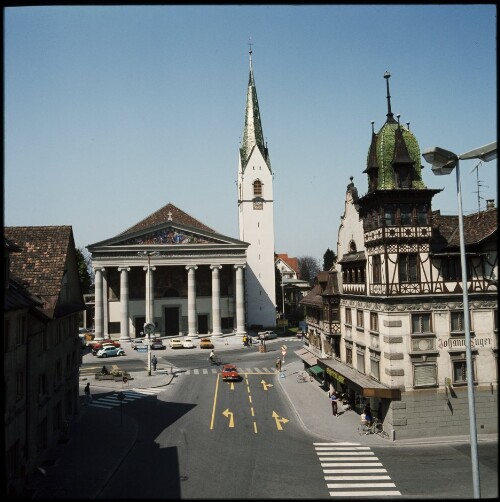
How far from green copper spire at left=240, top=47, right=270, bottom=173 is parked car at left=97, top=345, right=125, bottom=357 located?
46.7 metres

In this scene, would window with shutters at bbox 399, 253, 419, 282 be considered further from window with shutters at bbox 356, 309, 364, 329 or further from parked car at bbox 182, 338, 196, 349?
parked car at bbox 182, 338, 196, 349

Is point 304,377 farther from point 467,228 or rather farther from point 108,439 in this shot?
point 108,439

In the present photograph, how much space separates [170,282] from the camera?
88938 millimetres

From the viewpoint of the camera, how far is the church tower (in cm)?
9775

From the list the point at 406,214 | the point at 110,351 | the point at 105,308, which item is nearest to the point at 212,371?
the point at 110,351

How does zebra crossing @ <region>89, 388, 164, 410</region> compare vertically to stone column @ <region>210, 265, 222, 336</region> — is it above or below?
below

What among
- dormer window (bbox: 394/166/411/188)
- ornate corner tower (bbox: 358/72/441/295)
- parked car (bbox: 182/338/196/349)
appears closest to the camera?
ornate corner tower (bbox: 358/72/441/295)

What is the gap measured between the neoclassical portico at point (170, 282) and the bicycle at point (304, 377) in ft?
111

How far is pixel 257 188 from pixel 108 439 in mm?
74357

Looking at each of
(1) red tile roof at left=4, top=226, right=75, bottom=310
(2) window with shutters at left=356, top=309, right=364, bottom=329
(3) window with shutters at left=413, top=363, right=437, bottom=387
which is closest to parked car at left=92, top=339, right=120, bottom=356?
(1) red tile roof at left=4, top=226, right=75, bottom=310

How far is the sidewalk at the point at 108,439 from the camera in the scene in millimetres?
21906

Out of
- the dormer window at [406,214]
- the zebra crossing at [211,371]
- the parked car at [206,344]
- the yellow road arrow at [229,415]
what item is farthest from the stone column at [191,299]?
the dormer window at [406,214]

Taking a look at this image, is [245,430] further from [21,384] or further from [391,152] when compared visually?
[391,152]

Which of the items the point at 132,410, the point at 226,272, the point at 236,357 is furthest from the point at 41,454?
the point at 226,272
